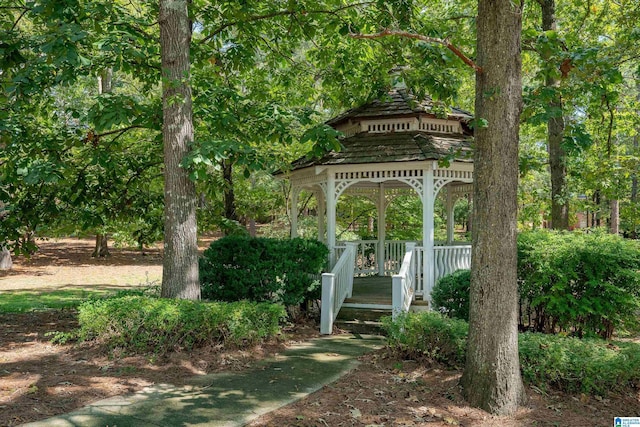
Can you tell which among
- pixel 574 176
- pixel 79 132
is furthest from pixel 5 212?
pixel 574 176

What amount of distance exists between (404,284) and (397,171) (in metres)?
2.51

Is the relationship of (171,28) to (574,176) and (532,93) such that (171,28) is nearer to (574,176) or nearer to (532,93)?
(532,93)

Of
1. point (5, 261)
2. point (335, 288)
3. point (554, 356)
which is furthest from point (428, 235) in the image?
point (5, 261)

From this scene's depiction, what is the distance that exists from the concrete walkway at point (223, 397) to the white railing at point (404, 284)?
1.67m

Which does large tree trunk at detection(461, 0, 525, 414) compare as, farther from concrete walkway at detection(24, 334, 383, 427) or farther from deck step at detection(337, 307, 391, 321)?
deck step at detection(337, 307, 391, 321)

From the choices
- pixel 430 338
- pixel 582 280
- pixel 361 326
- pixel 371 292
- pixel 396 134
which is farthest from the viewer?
pixel 396 134

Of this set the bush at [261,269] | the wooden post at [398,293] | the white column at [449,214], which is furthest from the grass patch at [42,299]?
the white column at [449,214]

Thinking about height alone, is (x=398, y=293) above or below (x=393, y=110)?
below

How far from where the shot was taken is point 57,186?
→ 30.1ft

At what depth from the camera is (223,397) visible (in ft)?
17.5

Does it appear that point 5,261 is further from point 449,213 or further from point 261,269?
point 449,213

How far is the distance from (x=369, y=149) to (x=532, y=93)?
14.8ft

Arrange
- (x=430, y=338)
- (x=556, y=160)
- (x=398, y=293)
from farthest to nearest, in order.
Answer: (x=556, y=160) < (x=398, y=293) < (x=430, y=338)

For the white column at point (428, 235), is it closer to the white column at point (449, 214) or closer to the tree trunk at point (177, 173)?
the white column at point (449, 214)
